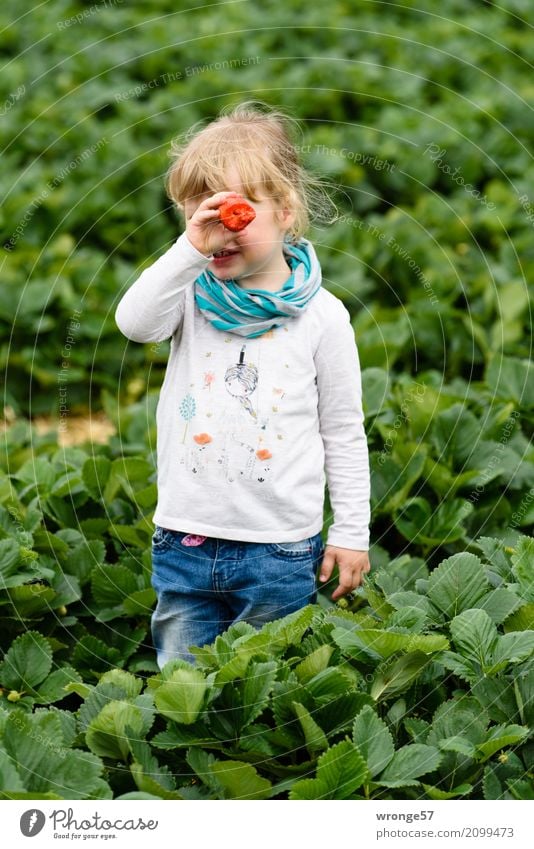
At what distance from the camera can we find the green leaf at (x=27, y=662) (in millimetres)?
2674

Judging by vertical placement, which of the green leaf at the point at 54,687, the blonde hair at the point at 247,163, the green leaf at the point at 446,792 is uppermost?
the blonde hair at the point at 247,163

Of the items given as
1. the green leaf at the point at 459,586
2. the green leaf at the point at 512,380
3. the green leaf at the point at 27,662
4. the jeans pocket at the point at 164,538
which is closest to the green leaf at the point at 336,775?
the green leaf at the point at 459,586

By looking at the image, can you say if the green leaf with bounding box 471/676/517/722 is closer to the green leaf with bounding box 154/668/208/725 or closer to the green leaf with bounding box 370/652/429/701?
the green leaf with bounding box 370/652/429/701

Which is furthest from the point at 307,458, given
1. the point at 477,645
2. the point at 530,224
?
the point at 530,224

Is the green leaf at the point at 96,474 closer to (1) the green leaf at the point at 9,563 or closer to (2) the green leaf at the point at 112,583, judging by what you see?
(2) the green leaf at the point at 112,583

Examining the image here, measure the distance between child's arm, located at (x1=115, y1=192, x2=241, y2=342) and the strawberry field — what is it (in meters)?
0.75

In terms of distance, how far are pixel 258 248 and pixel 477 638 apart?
102cm

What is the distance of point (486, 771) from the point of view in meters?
2.20

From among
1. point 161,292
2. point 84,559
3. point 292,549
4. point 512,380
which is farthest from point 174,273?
point 512,380

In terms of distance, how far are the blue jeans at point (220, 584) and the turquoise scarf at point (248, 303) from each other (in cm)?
52

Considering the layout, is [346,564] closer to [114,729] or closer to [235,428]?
[235,428]

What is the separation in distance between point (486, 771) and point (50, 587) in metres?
1.29

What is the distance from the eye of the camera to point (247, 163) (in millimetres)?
2502

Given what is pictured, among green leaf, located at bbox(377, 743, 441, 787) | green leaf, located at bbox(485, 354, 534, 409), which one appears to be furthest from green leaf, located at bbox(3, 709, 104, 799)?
green leaf, located at bbox(485, 354, 534, 409)
